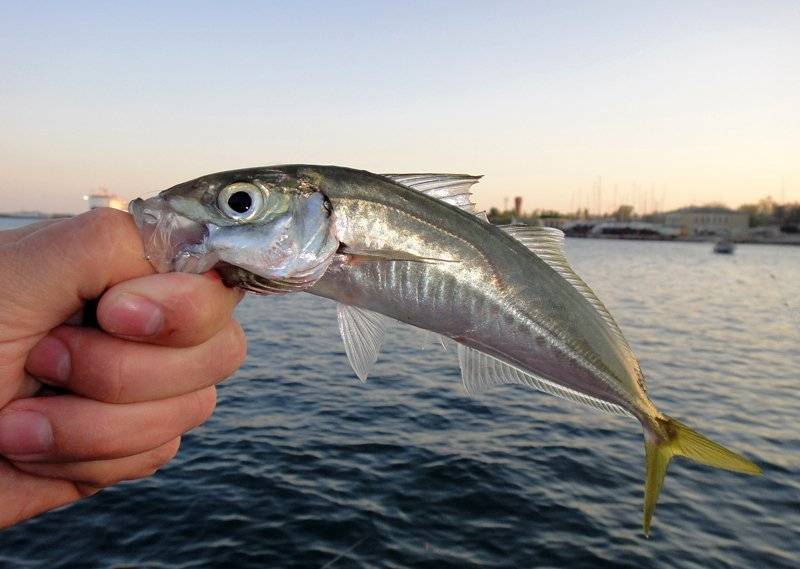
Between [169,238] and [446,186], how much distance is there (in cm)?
133

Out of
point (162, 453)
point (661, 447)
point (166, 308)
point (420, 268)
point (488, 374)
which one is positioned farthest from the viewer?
point (661, 447)

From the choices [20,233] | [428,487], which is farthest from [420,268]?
[428,487]

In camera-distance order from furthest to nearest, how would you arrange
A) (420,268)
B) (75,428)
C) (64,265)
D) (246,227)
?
1. (420,268)
2. (246,227)
3. (75,428)
4. (64,265)

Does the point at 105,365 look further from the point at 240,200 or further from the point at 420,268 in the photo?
the point at 420,268

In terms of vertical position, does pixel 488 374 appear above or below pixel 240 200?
below

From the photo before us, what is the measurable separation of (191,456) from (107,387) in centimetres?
1183

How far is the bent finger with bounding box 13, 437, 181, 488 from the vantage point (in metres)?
2.65

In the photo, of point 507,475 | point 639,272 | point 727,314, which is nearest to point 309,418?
point 507,475

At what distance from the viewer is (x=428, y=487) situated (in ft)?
39.4

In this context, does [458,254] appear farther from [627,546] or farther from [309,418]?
[309,418]

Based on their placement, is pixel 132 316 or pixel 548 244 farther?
pixel 548 244

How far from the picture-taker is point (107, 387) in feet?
8.08

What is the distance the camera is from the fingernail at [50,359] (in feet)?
7.95

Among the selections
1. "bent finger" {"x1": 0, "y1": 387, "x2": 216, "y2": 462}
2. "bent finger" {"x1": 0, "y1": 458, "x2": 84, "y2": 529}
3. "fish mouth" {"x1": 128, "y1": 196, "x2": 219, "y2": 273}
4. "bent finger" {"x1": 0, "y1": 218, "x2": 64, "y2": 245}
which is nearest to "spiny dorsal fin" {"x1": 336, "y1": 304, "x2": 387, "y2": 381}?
"fish mouth" {"x1": 128, "y1": 196, "x2": 219, "y2": 273}
